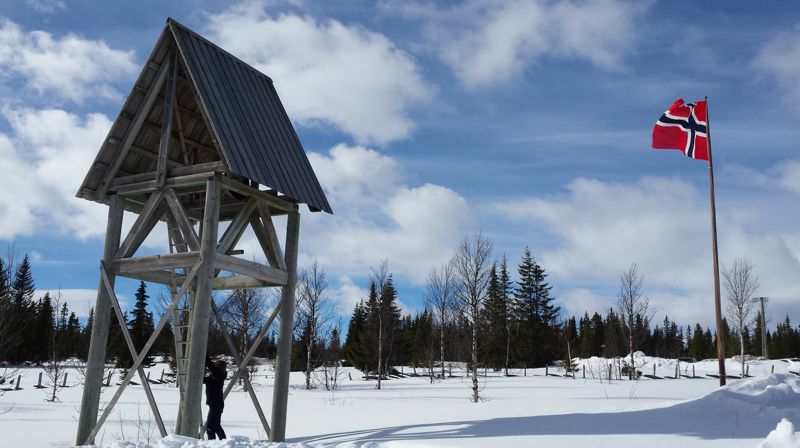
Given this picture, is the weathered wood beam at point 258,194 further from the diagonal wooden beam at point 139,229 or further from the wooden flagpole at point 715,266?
the wooden flagpole at point 715,266

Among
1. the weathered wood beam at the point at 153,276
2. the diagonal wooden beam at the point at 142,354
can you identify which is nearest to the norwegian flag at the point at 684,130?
the weathered wood beam at the point at 153,276

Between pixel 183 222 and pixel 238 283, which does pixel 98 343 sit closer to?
pixel 183 222

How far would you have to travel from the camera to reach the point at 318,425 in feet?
50.8

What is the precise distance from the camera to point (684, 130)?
21125 millimetres

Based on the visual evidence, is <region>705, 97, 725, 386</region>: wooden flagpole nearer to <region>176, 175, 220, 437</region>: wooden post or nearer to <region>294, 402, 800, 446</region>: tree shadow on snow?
<region>294, 402, 800, 446</region>: tree shadow on snow

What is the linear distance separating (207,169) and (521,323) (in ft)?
199

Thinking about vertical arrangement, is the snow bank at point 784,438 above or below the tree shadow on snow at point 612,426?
above

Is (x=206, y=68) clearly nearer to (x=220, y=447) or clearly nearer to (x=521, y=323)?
(x=220, y=447)

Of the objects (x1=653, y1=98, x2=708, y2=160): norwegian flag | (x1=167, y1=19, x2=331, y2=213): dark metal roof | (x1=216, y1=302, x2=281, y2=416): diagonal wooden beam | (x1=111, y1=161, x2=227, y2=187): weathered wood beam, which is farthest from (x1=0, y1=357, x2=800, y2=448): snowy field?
(x1=653, y1=98, x2=708, y2=160): norwegian flag

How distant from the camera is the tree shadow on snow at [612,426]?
11188mm

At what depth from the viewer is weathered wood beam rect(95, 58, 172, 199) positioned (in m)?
12.7

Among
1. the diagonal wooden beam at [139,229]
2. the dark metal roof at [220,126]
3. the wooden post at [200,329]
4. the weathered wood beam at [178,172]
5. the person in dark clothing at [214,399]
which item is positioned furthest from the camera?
the person in dark clothing at [214,399]

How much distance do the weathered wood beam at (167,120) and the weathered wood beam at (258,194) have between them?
1.23 metres

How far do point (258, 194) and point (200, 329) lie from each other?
3.02 m
